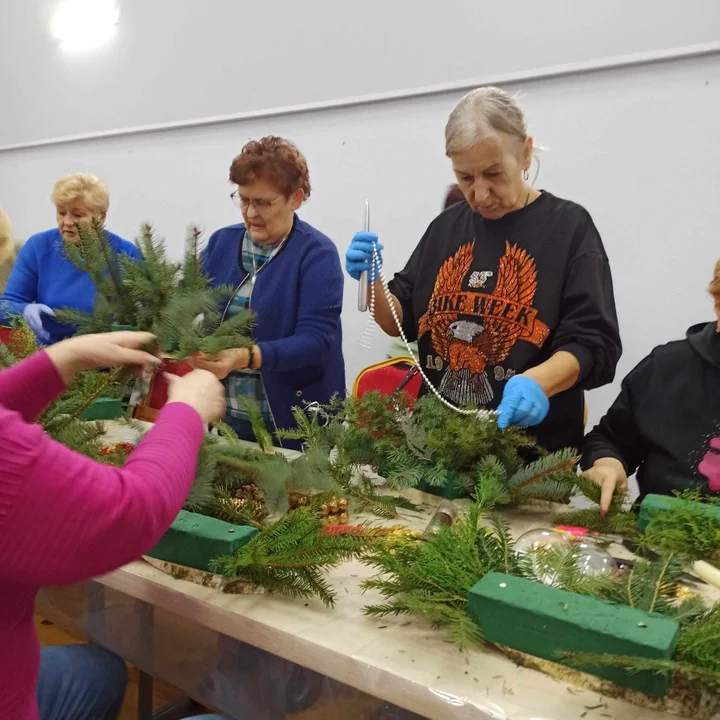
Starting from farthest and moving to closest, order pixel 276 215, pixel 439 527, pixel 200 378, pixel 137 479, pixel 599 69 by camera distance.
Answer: pixel 599 69 → pixel 276 215 → pixel 439 527 → pixel 200 378 → pixel 137 479

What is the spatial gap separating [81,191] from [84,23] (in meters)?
2.41

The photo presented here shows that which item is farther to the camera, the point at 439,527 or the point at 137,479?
the point at 439,527

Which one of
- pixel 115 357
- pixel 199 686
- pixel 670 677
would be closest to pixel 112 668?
pixel 199 686

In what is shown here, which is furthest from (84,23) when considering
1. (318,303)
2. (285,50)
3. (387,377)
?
(387,377)

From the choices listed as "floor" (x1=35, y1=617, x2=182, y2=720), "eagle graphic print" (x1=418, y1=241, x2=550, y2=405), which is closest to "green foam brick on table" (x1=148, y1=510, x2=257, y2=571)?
"eagle graphic print" (x1=418, y1=241, x2=550, y2=405)

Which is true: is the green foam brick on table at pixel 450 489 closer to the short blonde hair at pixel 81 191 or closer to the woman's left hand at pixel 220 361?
the woman's left hand at pixel 220 361

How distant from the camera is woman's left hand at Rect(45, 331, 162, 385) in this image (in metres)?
0.90

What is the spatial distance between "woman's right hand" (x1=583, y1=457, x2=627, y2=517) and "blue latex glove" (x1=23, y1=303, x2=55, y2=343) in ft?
5.02

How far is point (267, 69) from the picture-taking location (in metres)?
3.09

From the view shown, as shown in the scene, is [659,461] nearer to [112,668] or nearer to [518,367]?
[518,367]

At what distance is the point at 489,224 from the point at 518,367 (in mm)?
338

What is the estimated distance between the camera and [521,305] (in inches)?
57.1

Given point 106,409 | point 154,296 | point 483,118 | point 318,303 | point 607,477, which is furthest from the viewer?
point 318,303

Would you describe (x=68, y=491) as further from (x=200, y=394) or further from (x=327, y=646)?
(x=327, y=646)
